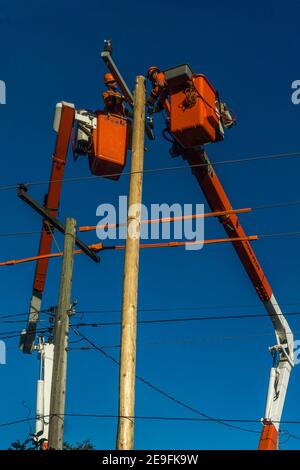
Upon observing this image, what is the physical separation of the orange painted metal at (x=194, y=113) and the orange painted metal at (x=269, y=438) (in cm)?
995

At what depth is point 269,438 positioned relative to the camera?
2006 cm

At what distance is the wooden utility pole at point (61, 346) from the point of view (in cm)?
1097

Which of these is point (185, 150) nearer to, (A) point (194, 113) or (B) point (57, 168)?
(A) point (194, 113)

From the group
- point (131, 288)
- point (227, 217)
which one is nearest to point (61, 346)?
point (131, 288)

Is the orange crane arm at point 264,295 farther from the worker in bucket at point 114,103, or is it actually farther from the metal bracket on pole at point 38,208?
the metal bracket on pole at point 38,208

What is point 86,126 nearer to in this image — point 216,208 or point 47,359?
point 216,208

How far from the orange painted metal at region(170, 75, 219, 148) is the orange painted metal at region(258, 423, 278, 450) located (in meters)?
9.95

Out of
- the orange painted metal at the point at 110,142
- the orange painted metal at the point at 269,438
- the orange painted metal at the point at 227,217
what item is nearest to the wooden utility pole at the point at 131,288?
the orange painted metal at the point at 110,142

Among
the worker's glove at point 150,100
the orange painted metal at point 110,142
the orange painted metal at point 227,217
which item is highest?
the orange painted metal at point 227,217

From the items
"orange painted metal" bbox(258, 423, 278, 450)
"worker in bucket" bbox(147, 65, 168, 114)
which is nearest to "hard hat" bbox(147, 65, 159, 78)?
"worker in bucket" bbox(147, 65, 168, 114)

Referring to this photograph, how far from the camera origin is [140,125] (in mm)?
12055

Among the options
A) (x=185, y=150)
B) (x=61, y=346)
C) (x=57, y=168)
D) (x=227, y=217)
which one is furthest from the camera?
(x=227, y=217)

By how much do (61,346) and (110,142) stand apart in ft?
15.2

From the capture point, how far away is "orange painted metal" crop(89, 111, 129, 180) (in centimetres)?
1409
